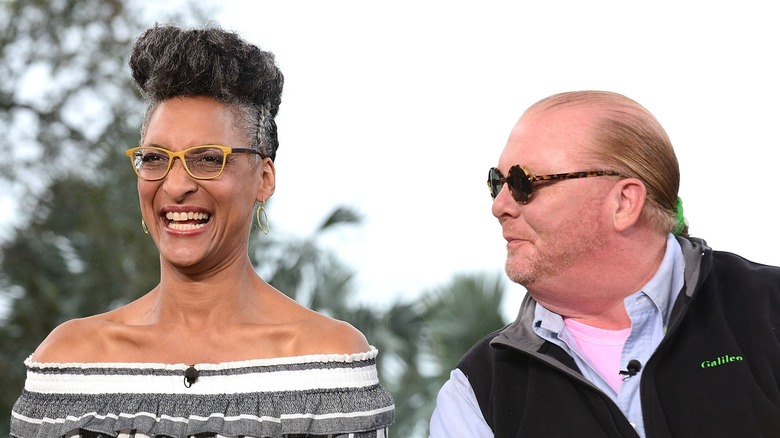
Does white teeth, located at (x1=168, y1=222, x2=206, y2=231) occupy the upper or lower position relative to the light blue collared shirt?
upper

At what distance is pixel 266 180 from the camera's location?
3705 millimetres

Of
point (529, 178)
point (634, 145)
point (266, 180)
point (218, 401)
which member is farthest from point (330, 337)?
point (634, 145)

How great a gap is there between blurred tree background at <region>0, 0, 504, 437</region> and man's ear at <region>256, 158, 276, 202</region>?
27.7 feet

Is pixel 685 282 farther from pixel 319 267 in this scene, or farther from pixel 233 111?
pixel 319 267

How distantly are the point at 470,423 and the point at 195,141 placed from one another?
1.23 meters

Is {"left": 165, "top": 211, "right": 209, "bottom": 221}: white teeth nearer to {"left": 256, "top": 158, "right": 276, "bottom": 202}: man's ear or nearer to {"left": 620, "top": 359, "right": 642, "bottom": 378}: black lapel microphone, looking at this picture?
{"left": 256, "top": 158, "right": 276, "bottom": 202}: man's ear

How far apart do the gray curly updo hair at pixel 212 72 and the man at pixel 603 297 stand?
0.81 metres

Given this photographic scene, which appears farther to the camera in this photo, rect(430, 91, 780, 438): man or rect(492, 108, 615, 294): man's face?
rect(492, 108, 615, 294): man's face

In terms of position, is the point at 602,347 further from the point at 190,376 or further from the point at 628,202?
the point at 190,376

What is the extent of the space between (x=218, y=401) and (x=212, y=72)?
3.43ft

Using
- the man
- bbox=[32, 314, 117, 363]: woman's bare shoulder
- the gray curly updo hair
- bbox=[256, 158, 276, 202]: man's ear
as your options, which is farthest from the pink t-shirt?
bbox=[32, 314, 117, 363]: woman's bare shoulder

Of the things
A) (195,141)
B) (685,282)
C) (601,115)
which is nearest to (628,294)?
(685,282)

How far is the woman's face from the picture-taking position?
11.4 ft

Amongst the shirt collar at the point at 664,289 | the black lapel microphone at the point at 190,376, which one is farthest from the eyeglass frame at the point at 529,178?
the black lapel microphone at the point at 190,376
